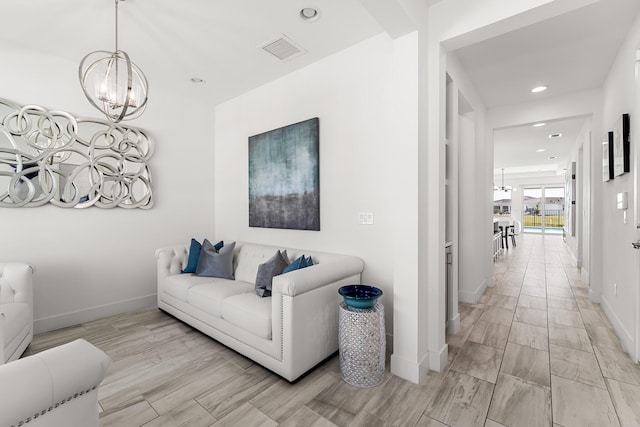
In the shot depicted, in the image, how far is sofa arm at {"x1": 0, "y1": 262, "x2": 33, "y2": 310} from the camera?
2.52m

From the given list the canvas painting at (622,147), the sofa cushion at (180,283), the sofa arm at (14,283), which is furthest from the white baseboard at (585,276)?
the sofa arm at (14,283)

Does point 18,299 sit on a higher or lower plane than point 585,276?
higher

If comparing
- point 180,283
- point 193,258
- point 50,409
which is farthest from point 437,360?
point 193,258

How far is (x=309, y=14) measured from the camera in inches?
96.4

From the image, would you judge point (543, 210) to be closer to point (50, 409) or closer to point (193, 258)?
point (193, 258)

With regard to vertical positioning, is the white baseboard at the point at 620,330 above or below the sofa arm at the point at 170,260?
below

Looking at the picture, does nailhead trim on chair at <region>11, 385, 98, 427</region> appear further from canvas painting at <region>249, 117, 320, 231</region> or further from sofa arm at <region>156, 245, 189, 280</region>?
sofa arm at <region>156, 245, 189, 280</region>

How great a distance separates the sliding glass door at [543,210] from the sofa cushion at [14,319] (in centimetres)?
1554

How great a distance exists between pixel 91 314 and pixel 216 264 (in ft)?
4.87

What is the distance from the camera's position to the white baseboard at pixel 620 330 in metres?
2.45

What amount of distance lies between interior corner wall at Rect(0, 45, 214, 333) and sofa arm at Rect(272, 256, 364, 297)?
8.29 ft

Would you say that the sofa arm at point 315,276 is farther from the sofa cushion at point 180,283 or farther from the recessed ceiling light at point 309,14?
the recessed ceiling light at point 309,14

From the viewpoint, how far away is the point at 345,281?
101 inches

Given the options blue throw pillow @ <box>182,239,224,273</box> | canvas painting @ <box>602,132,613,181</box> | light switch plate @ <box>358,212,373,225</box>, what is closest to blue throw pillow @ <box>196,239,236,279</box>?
blue throw pillow @ <box>182,239,224,273</box>
